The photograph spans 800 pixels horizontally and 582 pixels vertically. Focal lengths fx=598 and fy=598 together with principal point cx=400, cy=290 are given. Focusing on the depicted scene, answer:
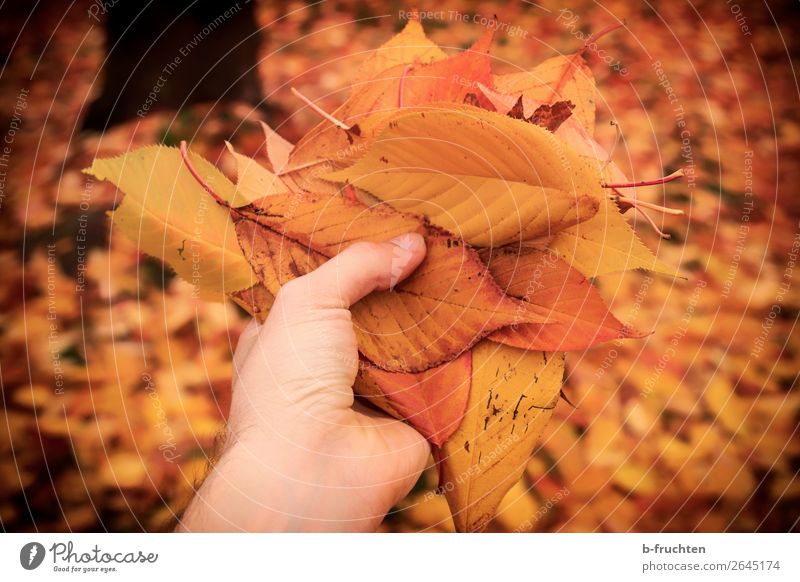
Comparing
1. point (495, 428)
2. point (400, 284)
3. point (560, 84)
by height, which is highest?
point (560, 84)

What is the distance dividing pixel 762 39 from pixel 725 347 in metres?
0.28

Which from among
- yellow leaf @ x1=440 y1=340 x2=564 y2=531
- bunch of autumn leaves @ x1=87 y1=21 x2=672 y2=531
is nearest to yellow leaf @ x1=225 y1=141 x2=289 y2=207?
bunch of autumn leaves @ x1=87 y1=21 x2=672 y2=531

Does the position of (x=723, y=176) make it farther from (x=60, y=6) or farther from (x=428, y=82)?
(x=60, y=6)

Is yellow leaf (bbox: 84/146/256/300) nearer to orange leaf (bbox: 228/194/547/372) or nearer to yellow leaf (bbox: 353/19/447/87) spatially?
orange leaf (bbox: 228/194/547/372)

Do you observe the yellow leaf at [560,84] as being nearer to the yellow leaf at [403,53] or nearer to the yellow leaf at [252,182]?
the yellow leaf at [403,53]

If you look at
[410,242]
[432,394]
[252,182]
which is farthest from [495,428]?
[252,182]

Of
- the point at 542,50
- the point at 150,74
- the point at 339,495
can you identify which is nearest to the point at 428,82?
the point at 542,50

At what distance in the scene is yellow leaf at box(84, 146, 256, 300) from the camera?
473 mm

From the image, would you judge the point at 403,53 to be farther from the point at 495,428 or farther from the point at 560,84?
the point at 495,428

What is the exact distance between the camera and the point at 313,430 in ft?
1.49

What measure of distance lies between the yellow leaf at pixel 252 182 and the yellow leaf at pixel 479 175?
58 millimetres

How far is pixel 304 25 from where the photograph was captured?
0.53m

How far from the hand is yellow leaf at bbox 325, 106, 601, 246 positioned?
0.04 metres

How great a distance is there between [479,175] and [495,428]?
195 mm
